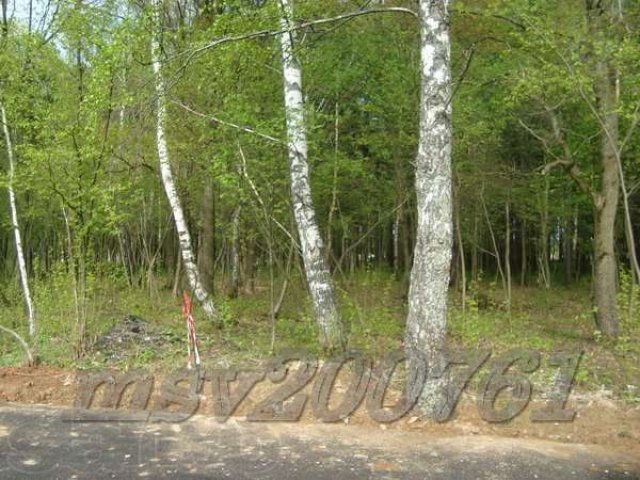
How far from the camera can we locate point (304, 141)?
9.14m

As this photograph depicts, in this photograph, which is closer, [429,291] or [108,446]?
[108,446]

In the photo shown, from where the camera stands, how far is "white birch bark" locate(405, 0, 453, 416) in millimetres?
6688

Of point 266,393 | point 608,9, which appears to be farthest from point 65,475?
point 608,9

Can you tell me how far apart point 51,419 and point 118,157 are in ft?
21.8

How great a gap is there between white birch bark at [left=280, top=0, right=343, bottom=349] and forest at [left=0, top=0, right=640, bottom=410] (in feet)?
0.09

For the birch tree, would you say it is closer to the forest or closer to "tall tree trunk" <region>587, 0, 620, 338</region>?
the forest

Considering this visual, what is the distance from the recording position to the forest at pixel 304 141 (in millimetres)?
8367

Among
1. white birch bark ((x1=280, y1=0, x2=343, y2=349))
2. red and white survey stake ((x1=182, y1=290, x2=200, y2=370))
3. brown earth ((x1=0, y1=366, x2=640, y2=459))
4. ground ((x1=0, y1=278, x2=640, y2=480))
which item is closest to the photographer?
ground ((x1=0, y1=278, x2=640, y2=480))

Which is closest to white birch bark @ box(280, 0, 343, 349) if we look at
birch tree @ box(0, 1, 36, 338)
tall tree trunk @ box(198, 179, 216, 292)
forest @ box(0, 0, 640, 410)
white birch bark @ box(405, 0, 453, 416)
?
forest @ box(0, 0, 640, 410)

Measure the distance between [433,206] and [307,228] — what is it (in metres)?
2.66

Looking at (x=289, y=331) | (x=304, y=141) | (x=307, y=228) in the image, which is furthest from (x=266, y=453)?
(x=289, y=331)

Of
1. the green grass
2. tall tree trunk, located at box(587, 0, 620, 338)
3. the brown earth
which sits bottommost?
the brown earth

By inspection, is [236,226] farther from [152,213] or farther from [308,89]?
[152,213]

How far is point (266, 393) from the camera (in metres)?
7.68
